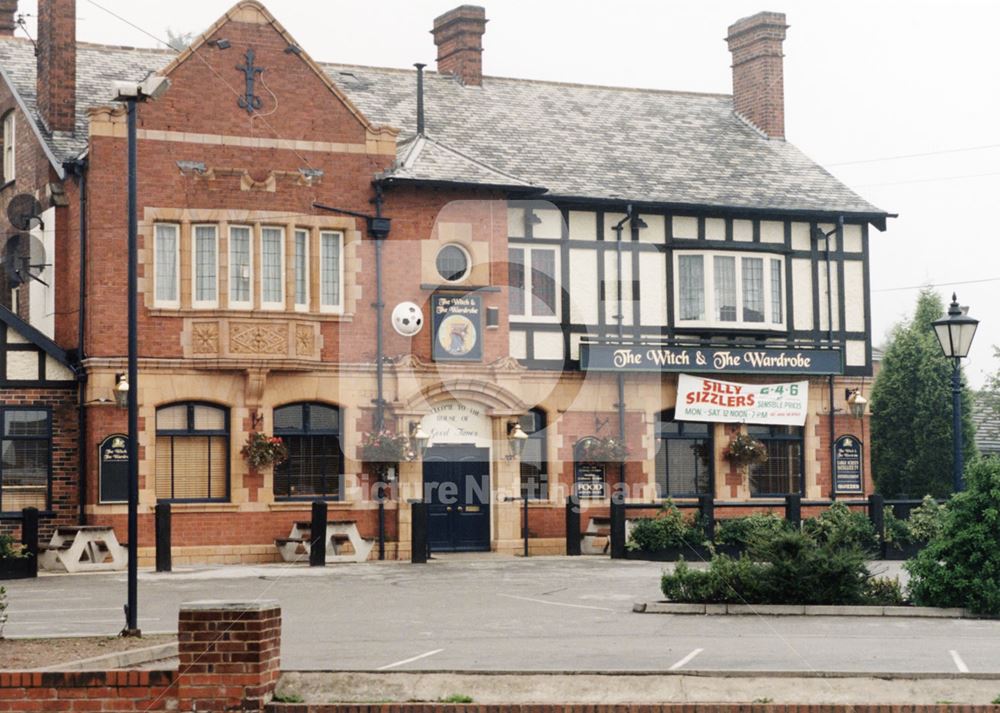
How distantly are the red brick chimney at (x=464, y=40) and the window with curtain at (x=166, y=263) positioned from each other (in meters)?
10.3

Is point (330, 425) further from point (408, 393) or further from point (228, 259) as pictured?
point (228, 259)

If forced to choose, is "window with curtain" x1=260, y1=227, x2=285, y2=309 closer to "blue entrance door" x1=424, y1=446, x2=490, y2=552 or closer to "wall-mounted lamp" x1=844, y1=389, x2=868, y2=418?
"blue entrance door" x1=424, y1=446, x2=490, y2=552

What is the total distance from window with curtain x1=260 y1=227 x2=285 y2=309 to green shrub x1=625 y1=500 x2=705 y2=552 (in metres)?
8.26

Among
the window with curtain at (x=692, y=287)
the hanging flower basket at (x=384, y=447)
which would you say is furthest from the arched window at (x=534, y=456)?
the window with curtain at (x=692, y=287)

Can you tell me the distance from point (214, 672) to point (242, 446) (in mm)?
17833

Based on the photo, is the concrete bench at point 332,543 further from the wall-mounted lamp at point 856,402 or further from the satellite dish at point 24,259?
the wall-mounted lamp at point 856,402

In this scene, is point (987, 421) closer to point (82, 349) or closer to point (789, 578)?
point (82, 349)

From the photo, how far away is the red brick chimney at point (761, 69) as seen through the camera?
125 feet

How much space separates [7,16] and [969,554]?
27.0 m

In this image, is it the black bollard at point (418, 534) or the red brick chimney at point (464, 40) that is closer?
the black bollard at point (418, 534)

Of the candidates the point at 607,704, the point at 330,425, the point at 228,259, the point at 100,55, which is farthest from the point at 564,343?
the point at 607,704

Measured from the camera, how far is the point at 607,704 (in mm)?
12438

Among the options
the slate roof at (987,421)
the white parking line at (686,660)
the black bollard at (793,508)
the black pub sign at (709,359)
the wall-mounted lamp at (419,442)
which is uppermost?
the black pub sign at (709,359)

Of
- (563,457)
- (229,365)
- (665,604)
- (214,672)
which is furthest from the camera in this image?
(563,457)
